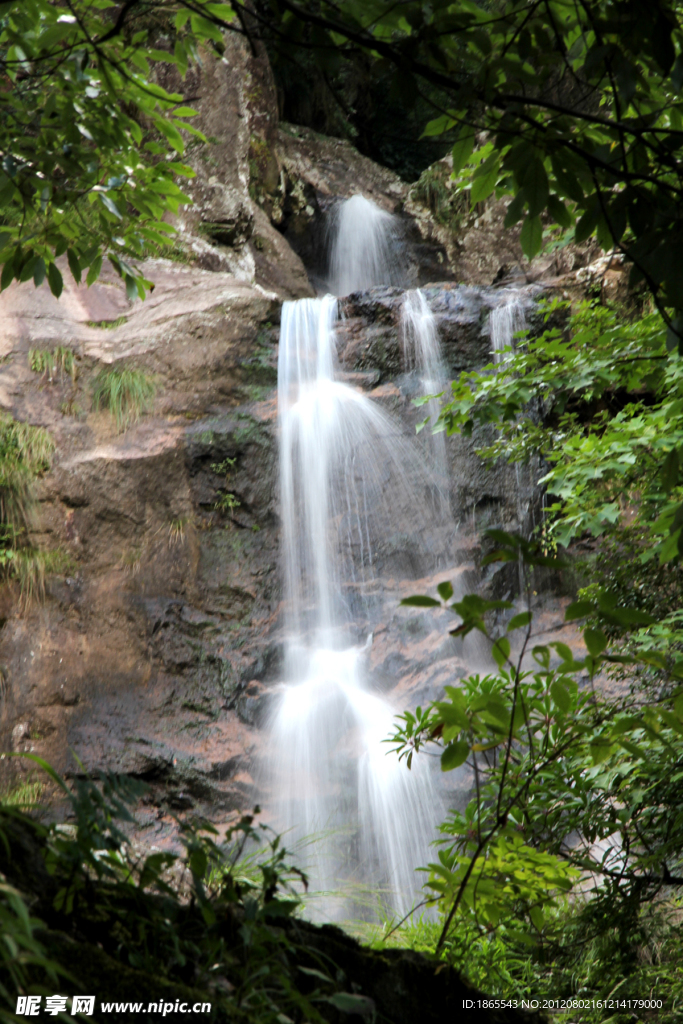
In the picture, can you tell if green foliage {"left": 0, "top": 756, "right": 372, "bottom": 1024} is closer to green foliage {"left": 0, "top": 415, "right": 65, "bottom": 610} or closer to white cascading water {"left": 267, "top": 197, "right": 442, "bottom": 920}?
white cascading water {"left": 267, "top": 197, "right": 442, "bottom": 920}

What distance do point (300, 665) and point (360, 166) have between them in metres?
12.2

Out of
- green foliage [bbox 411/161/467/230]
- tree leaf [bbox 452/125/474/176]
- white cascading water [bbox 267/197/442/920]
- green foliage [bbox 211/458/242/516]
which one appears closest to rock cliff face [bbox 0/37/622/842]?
green foliage [bbox 211/458/242/516]

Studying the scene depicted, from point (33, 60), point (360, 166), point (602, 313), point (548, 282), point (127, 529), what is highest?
point (360, 166)

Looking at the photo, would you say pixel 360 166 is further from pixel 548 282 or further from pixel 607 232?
pixel 607 232

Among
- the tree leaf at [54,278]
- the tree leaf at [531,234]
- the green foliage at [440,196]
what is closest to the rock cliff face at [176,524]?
the tree leaf at [54,278]

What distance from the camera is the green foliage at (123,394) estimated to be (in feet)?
24.5

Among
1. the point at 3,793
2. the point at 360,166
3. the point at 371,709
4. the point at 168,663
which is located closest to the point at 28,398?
the point at 168,663

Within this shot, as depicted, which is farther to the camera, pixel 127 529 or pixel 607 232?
pixel 127 529

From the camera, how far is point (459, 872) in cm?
193

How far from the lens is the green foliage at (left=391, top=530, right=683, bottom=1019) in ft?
4.95

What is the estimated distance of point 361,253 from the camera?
43.9 ft

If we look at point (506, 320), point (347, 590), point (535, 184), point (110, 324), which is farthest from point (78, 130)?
point (506, 320)

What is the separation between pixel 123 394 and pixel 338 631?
3.41 metres

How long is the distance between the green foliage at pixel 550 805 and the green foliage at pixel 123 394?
5.81 m
